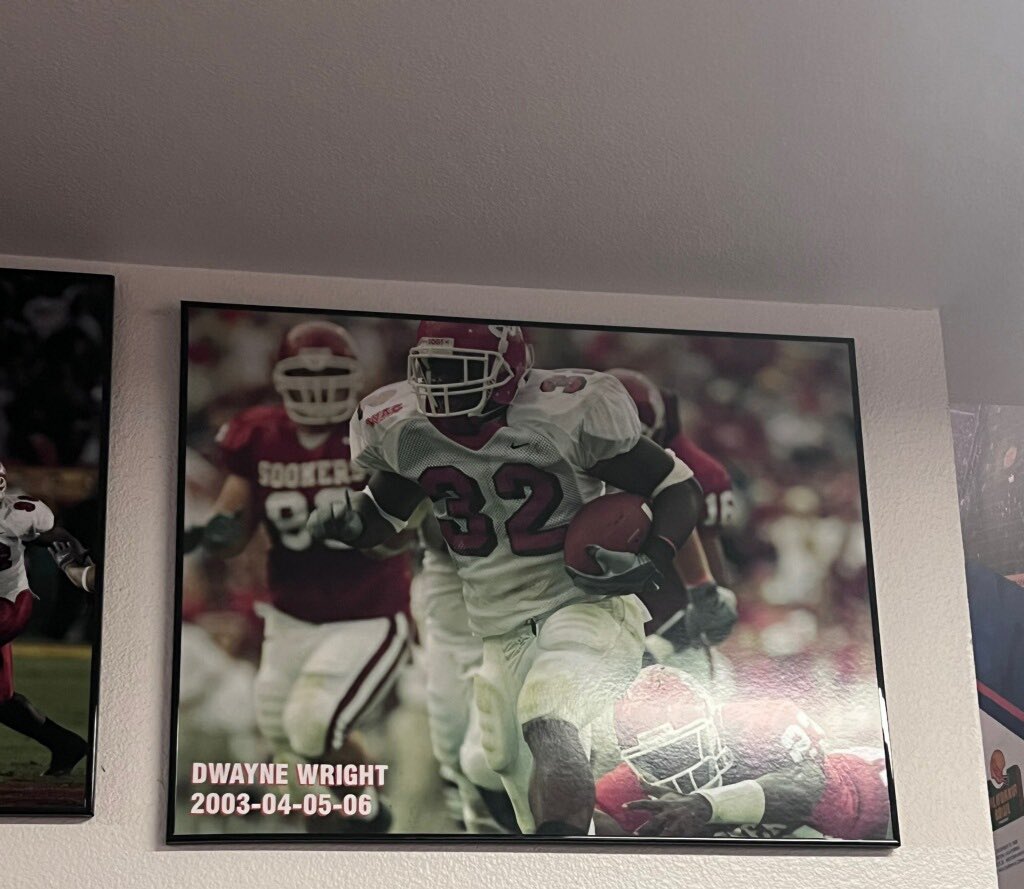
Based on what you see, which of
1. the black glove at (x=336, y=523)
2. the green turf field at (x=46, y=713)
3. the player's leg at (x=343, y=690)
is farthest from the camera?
the black glove at (x=336, y=523)

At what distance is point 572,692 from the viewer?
2.38 m

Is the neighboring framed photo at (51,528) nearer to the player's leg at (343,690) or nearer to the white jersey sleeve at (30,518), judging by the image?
the white jersey sleeve at (30,518)

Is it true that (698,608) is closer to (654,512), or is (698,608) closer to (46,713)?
(654,512)

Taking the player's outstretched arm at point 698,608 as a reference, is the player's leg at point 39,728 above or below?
below

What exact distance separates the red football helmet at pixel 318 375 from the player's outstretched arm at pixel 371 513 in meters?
0.16

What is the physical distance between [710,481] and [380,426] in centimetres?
68

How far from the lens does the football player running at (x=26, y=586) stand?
2.20m

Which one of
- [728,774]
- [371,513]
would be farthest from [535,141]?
[728,774]

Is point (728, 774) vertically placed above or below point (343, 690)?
below

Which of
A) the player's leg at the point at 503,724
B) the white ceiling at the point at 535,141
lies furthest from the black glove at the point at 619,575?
the white ceiling at the point at 535,141

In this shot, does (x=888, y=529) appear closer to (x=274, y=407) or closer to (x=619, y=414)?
(x=619, y=414)

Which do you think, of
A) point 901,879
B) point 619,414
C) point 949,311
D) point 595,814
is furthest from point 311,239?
point 901,879

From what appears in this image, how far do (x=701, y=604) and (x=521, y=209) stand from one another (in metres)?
0.84

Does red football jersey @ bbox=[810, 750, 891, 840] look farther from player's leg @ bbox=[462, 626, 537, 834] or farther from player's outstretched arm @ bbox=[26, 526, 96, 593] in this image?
player's outstretched arm @ bbox=[26, 526, 96, 593]
